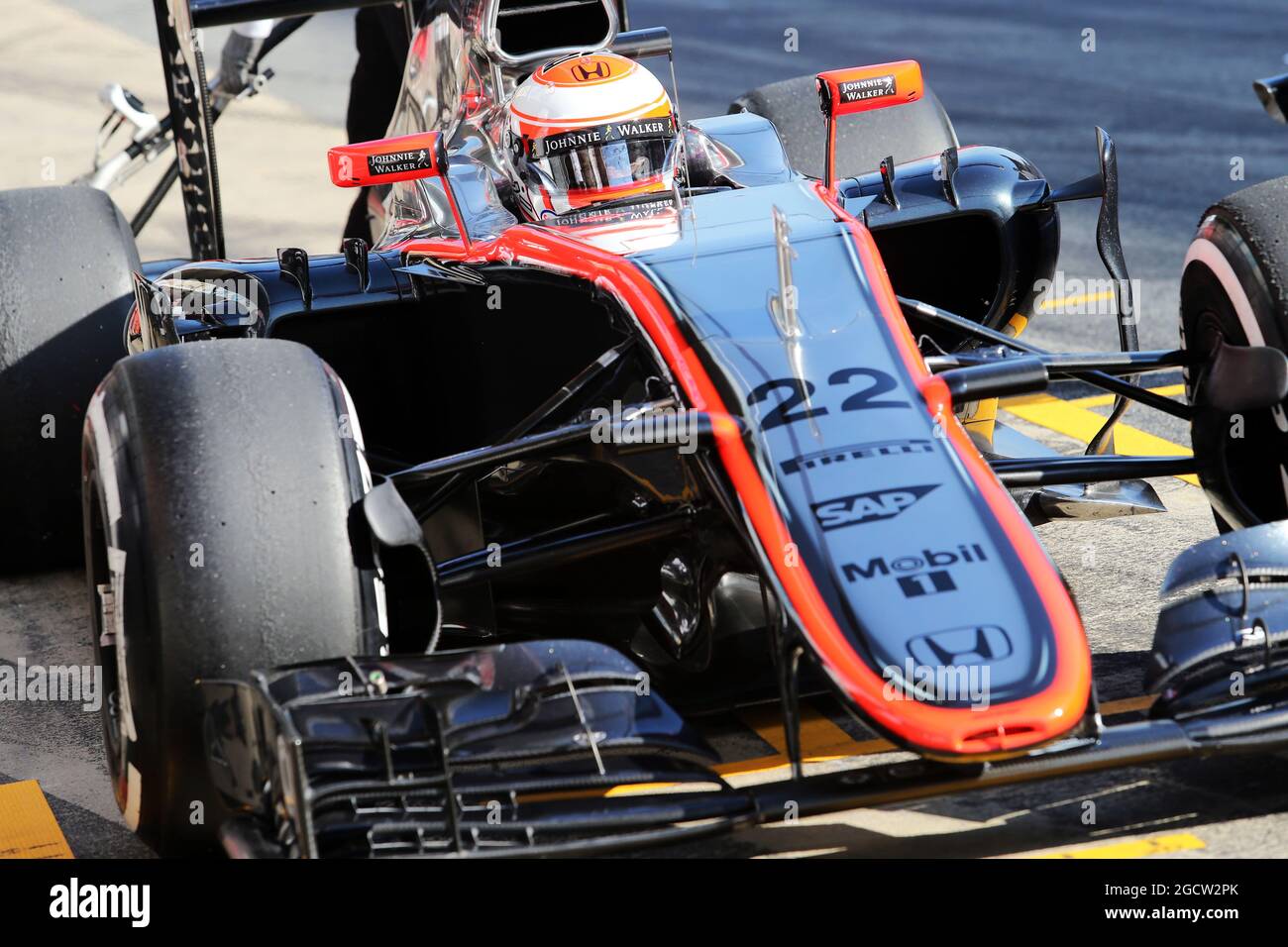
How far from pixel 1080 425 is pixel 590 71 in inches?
97.8

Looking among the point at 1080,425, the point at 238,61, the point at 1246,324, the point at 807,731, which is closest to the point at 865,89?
the point at 1246,324

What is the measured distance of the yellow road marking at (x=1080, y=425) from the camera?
5.76 meters

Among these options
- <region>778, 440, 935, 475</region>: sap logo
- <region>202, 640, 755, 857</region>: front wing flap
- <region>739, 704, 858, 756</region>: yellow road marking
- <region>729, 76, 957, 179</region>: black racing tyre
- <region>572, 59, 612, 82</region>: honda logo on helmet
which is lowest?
<region>739, 704, 858, 756</region>: yellow road marking

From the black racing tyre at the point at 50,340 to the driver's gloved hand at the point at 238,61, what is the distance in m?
2.26

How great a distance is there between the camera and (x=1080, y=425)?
6.02 meters

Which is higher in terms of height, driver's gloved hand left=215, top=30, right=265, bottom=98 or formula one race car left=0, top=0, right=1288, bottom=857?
driver's gloved hand left=215, top=30, right=265, bottom=98

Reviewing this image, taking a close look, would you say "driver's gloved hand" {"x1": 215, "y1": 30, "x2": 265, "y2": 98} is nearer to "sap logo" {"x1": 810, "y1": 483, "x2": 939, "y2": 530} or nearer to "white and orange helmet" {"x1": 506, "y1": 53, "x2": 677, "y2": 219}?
Result: "white and orange helmet" {"x1": 506, "y1": 53, "x2": 677, "y2": 219}

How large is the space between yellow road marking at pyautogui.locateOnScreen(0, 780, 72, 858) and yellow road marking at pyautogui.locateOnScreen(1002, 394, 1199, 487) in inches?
130

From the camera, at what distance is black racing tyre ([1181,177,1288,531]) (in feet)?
13.0

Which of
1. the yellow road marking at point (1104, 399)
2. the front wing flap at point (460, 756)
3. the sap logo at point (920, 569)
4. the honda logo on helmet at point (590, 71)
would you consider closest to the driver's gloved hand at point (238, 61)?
the honda logo on helmet at point (590, 71)

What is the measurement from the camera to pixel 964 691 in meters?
2.95

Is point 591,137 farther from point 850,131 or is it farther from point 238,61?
point 238,61

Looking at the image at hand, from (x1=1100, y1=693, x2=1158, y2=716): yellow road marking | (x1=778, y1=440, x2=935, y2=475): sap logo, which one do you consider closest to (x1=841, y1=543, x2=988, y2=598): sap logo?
(x1=778, y1=440, x2=935, y2=475): sap logo
